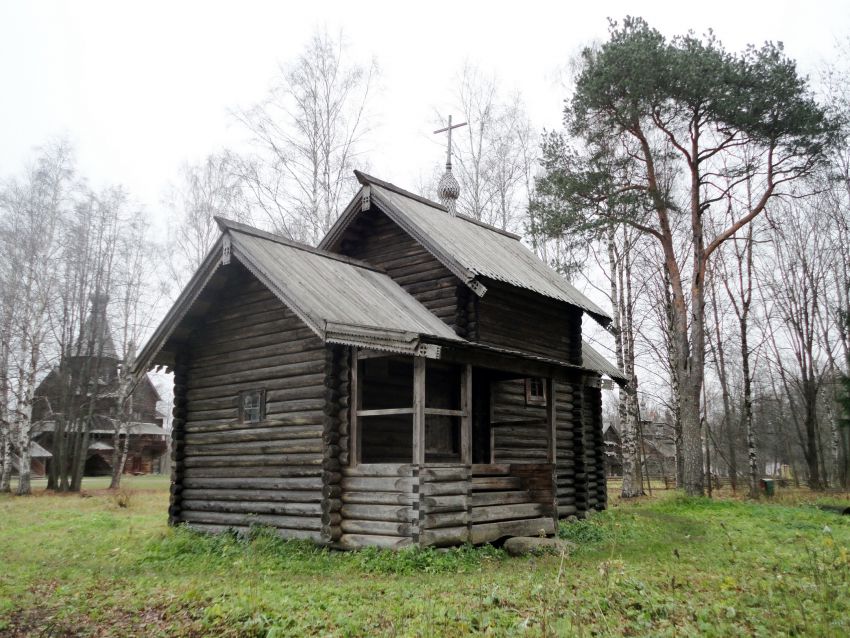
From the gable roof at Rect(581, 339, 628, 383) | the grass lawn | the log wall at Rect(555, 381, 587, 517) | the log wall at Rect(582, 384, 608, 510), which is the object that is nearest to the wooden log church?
the log wall at Rect(555, 381, 587, 517)

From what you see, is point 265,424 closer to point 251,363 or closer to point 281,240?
point 251,363

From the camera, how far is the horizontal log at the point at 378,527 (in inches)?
449

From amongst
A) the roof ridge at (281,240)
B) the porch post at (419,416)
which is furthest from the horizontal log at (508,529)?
the roof ridge at (281,240)

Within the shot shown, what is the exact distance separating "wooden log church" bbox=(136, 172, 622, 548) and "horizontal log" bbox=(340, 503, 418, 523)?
0.03 metres

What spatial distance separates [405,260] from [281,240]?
298 cm

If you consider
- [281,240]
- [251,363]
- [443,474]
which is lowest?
[443,474]

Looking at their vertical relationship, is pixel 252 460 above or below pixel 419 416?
below

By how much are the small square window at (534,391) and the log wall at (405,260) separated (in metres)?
2.99

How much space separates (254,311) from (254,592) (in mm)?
7099

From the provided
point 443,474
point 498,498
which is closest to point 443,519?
point 443,474

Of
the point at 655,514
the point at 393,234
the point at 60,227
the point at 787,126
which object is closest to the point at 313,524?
A: the point at 393,234

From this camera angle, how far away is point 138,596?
8.88 metres

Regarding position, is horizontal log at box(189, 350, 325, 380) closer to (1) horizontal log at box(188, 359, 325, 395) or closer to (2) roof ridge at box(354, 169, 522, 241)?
(1) horizontal log at box(188, 359, 325, 395)

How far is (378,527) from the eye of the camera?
38.8 ft
